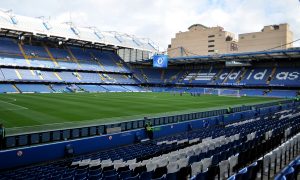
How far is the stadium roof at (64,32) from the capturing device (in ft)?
188

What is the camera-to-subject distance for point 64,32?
64938 mm

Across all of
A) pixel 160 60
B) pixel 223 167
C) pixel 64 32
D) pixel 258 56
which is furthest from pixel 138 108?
pixel 64 32

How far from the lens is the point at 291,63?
64438 millimetres

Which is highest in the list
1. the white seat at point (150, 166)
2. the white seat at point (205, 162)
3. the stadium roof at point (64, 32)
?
the stadium roof at point (64, 32)

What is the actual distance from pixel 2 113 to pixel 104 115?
9777 millimetres

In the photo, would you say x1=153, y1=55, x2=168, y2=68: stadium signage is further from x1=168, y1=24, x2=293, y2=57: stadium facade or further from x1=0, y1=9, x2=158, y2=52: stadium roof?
x1=168, y1=24, x2=293, y2=57: stadium facade

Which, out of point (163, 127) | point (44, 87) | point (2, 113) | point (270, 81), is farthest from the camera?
point (270, 81)

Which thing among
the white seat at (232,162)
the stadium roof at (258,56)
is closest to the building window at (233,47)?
the stadium roof at (258,56)

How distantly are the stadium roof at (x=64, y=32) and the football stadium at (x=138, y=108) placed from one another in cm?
32

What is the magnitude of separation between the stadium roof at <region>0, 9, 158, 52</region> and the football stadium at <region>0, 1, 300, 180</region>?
318 mm

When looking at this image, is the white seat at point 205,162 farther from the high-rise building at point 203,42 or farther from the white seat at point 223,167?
the high-rise building at point 203,42

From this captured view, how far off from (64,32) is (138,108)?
41.0 metres

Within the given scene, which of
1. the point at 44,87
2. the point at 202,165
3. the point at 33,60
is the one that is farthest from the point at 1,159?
the point at 33,60

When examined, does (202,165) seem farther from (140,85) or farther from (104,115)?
(140,85)
